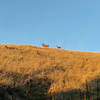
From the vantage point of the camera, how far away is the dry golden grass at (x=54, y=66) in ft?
55.1

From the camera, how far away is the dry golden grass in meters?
16.8

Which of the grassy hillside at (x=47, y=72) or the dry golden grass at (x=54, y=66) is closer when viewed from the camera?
the grassy hillside at (x=47, y=72)

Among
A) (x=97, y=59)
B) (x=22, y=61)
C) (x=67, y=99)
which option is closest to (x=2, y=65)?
(x=22, y=61)

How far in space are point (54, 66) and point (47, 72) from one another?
66.6 inches

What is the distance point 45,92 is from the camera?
50.5 feet

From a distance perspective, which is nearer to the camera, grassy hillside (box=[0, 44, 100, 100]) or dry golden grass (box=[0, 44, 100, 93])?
grassy hillside (box=[0, 44, 100, 100])

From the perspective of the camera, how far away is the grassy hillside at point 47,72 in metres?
15.3

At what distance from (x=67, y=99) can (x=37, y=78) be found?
3634mm

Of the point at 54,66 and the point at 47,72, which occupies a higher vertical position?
the point at 54,66

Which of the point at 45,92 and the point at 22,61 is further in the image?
the point at 22,61

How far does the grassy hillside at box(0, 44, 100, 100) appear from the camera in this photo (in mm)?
15273

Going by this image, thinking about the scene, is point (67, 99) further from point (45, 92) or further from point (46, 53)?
point (46, 53)

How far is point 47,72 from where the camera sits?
1811 cm

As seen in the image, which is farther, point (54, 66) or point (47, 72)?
point (54, 66)
